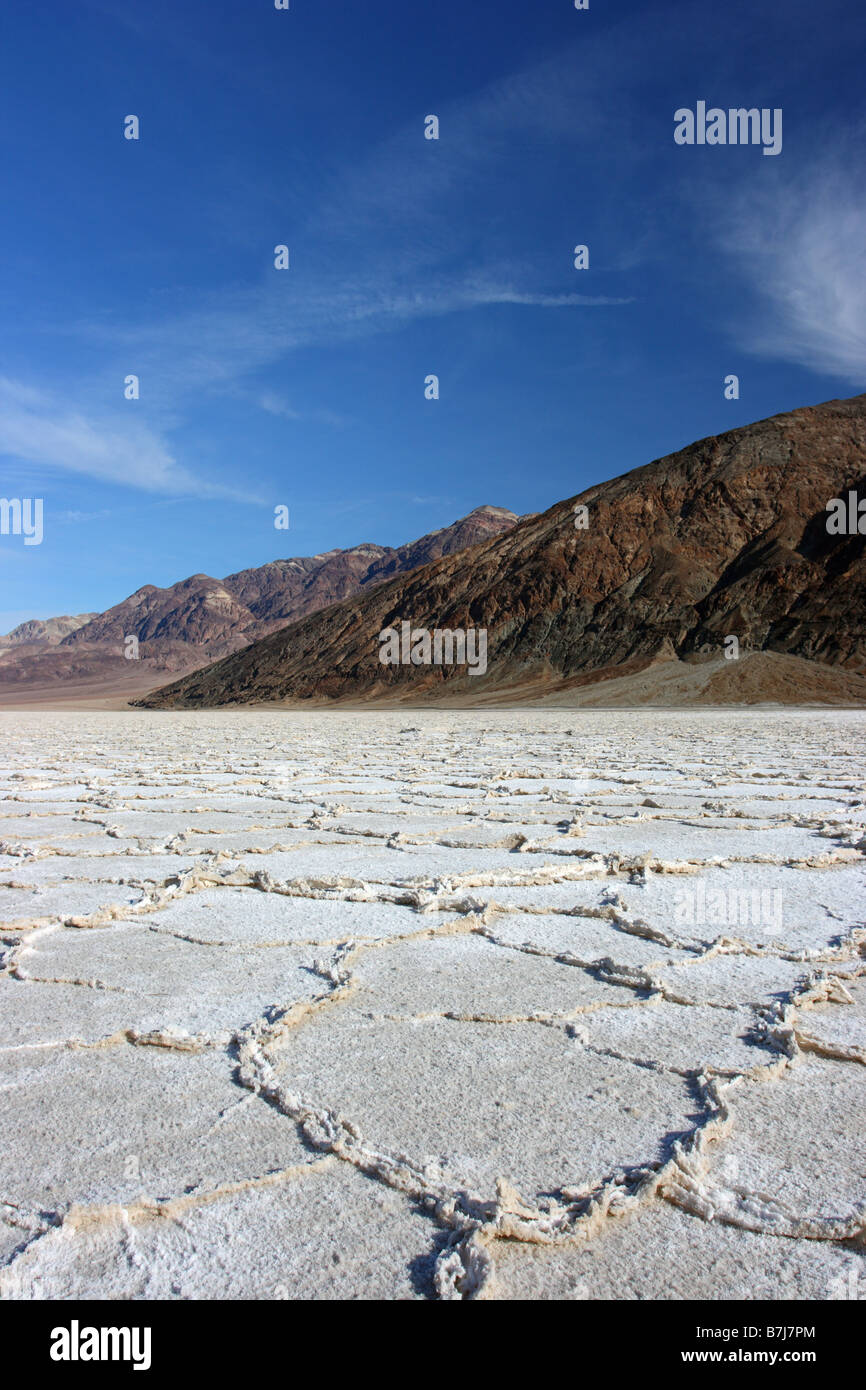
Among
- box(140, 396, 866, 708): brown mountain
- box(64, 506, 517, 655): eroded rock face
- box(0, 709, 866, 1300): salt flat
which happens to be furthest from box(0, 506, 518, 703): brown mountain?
box(0, 709, 866, 1300): salt flat

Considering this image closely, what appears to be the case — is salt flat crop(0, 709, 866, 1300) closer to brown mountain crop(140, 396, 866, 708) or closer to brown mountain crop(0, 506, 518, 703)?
brown mountain crop(140, 396, 866, 708)

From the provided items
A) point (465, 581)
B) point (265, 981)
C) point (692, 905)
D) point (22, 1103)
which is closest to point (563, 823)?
point (692, 905)

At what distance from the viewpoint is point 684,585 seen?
57.4m

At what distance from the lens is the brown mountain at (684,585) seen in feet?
166

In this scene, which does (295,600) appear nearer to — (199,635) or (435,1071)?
(199,635)

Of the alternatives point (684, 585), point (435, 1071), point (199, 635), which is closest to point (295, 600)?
point (199, 635)

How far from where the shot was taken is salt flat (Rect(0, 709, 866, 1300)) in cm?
168

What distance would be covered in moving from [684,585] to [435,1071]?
190ft

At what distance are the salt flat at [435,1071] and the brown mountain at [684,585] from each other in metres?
43.3

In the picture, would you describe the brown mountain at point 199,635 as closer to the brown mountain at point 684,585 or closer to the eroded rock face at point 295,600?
the eroded rock face at point 295,600

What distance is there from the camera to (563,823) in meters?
6.93

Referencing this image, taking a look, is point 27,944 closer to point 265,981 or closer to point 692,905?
point 265,981

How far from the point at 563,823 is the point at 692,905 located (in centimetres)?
268

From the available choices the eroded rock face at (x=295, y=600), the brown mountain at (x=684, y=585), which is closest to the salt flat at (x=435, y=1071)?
the brown mountain at (x=684, y=585)
